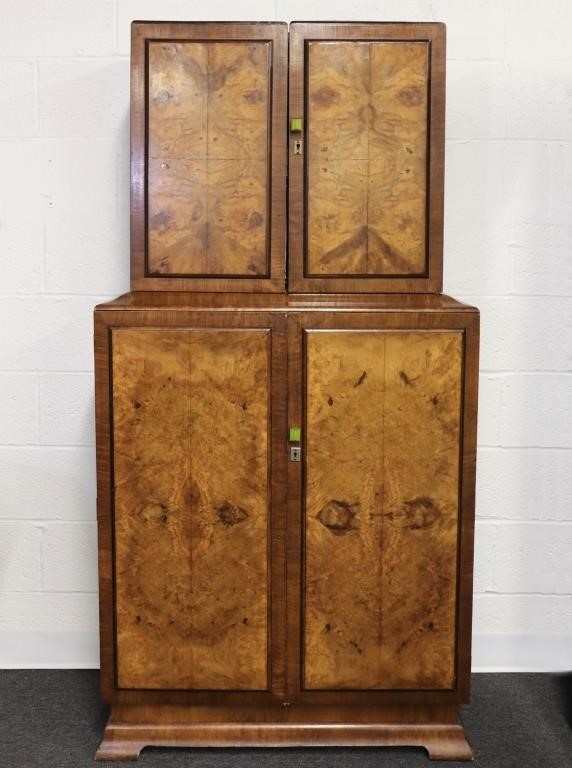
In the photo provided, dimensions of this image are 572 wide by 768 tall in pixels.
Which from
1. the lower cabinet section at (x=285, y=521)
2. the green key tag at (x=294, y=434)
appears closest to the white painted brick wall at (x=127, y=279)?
the lower cabinet section at (x=285, y=521)

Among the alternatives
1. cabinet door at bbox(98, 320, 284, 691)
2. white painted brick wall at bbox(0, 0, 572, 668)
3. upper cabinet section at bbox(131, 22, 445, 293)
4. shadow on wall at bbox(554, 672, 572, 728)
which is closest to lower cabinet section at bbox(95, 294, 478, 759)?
cabinet door at bbox(98, 320, 284, 691)

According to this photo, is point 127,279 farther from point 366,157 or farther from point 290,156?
point 366,157

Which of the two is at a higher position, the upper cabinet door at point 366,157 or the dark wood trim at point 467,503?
the upper cabinet door at point 366,157

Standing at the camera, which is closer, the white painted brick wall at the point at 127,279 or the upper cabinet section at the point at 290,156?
the upper cabinet section at the point at 290,156

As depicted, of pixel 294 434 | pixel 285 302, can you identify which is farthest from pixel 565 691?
pixel 285 302

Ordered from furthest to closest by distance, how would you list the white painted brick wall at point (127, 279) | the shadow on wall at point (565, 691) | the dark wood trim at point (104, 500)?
the white painted brick wall at point (127, 279)
the shadow on wall at point (565, 691)
the dark wood trim at point (104, 500)

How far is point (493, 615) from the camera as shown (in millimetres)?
2797

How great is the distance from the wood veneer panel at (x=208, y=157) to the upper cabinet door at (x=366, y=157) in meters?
0.09

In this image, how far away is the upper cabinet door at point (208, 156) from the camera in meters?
2.26

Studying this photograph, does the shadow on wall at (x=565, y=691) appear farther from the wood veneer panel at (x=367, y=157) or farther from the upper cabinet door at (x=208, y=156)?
the upper cabinet door at (x=208, y=156)

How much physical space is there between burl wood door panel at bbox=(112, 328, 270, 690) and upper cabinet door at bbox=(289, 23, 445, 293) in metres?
0.31

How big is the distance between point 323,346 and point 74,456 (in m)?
0.95

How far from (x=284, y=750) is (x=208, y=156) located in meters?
1.40

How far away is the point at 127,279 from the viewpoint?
2709mm
